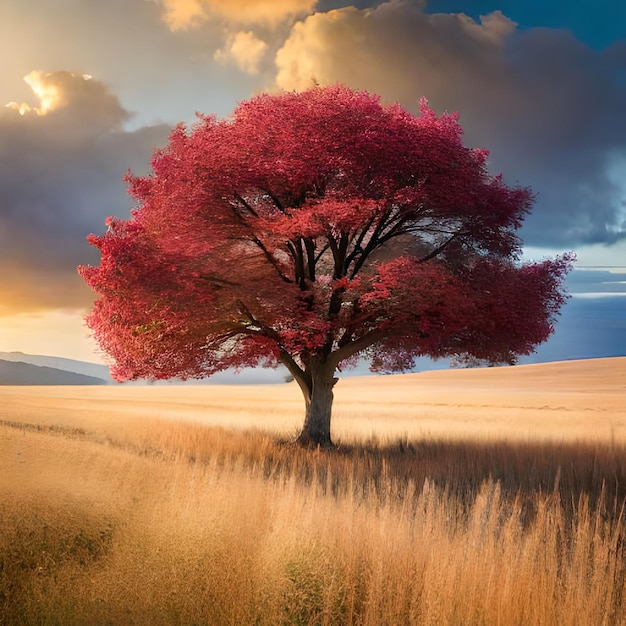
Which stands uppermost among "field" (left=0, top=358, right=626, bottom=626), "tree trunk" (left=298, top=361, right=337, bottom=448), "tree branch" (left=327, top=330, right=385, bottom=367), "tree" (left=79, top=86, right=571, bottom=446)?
"tree" (left=79, top=86, right=571, bottom=446)

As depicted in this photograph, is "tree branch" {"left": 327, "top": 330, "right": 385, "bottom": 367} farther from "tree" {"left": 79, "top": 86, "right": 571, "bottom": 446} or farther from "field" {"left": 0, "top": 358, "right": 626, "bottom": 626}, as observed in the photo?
"field" {"left": 0, "top": 358, "right": 626, "bottom": 626}

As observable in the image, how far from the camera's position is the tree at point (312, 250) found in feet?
54.0

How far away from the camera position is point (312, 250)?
64.4ft

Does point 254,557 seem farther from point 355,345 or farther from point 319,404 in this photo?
point 319,404

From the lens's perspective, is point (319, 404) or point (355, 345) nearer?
point (355, 345)

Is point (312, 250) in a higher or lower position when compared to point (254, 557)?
higher

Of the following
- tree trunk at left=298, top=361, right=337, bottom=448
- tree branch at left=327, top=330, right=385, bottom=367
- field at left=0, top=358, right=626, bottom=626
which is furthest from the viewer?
tree trunk at left=298, top=361, right=337, bottom=448

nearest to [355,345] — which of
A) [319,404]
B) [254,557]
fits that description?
[319,404]

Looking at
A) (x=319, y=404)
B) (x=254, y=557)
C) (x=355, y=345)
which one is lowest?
(x=254, y=557)

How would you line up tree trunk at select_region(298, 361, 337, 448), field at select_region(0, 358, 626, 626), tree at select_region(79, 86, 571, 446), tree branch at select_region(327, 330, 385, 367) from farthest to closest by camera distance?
1. tree trunk at select_region(298, 361, 337, 448)
2. tree branch at select_region(327, 330, 385, 367)
3. tree at select_region(79, 86, 571, 446)
4. field at select_region(0, 358, 626, 626)

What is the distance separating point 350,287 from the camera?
54.1ft

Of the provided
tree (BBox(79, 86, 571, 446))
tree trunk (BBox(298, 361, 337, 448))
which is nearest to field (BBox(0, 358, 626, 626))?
tree (BBox(79, 86, 571, 446))

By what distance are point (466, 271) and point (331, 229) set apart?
4.13 metres

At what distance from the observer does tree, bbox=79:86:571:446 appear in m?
16.5
